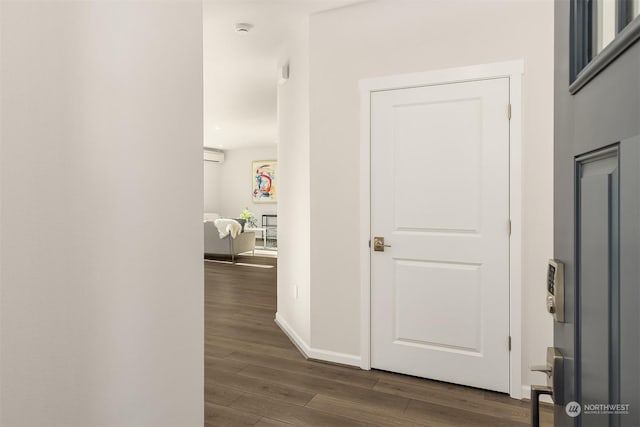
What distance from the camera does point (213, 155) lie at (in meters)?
11.4

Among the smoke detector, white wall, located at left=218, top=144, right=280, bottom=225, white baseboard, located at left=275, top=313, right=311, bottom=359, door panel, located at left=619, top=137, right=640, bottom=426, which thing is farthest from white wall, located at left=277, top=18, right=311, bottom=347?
white wall, located at left=218, top=144, right=280, bottom=225

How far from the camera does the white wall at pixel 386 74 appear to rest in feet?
8.00

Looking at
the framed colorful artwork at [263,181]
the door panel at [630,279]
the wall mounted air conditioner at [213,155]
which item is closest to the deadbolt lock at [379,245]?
the door panel at [630,279]

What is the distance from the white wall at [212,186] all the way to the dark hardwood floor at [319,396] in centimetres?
836

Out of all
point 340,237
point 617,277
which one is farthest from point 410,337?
point 617,277

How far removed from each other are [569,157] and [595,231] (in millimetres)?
154

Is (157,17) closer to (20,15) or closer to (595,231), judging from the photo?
(20,15)

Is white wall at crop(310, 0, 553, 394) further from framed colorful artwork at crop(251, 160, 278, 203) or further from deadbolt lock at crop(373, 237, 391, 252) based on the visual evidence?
framed colorful artwork at crop(251, 160, 278, 203)

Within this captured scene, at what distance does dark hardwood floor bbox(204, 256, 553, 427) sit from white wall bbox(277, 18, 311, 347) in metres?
0.40

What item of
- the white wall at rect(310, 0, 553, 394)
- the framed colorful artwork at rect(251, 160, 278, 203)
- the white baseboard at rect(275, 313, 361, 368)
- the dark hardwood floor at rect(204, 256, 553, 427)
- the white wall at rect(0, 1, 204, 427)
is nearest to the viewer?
the white wall at rect(0, 1, 204, 427)

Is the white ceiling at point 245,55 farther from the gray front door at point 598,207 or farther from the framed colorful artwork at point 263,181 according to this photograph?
the framed colorful artwork at point 263,181

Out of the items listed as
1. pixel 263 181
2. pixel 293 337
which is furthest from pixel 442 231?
pixel 263 181

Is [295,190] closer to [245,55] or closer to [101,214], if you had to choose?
[245,55]

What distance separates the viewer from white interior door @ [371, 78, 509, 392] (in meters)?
2.54
